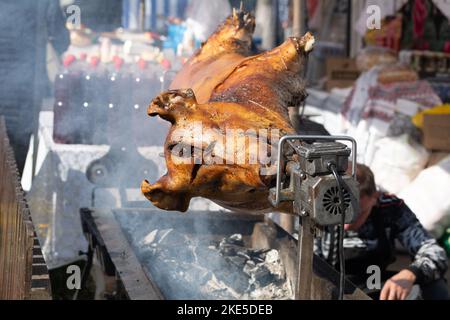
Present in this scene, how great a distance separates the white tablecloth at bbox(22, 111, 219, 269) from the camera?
20.1 feet

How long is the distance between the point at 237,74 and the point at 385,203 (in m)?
1.82

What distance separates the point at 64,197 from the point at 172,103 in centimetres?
359

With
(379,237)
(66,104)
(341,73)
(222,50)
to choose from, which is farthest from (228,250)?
(341,73)

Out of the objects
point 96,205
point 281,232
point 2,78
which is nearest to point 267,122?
point 281,232

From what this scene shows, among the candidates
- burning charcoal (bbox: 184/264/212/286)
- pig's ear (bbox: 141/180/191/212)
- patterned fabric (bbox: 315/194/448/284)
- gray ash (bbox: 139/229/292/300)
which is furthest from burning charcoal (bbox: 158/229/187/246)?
pig's ear (bbox: 141/180/191/212)

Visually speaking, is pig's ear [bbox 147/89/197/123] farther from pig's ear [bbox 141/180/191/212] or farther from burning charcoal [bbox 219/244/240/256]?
burning charcoal [bbox 219/244/240/256]

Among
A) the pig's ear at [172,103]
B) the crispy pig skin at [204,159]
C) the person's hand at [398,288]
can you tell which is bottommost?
the person's hand at [398,288]

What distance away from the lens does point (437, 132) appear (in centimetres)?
673

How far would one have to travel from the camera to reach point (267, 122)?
2.89 metres

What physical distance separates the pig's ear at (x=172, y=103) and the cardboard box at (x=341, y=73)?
7160mm

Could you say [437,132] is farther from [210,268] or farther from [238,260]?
[210,268]

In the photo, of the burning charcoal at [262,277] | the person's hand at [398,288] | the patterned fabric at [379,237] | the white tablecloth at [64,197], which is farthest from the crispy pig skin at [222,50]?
the white tablecloth at [64,197]

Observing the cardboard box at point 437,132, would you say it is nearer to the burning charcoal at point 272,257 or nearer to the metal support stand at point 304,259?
the burning charcoal at point 272,257

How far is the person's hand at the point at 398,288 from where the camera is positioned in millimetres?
4148
